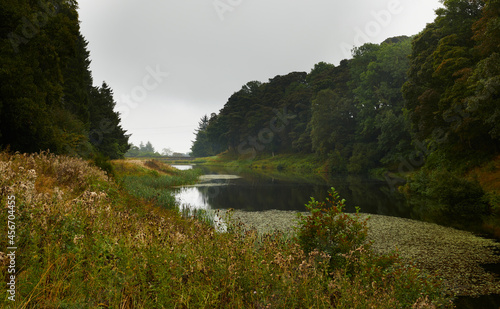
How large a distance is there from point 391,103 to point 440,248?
4046 cm

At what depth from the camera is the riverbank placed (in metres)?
6.93

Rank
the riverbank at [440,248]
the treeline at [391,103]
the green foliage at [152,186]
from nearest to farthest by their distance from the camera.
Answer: the riverbank at [440,248]
the green foliage at [152,186]
the treeline at [391,103]

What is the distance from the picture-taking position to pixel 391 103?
44812 millimetres

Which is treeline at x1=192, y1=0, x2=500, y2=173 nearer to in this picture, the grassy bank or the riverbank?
the riverbank

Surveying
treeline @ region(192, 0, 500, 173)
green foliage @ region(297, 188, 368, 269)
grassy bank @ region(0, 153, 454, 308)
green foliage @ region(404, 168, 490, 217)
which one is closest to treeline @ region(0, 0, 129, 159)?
grassy bank @ region(0, 153, 454, 308)

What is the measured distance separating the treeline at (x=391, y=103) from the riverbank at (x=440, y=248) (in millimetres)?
9801

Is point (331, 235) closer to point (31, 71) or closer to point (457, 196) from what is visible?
point (457, 196)

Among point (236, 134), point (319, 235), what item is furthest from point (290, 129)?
point (319, 235)

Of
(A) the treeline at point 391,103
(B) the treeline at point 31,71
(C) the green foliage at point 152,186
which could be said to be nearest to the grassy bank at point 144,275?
(B) the treeline at point 31,71

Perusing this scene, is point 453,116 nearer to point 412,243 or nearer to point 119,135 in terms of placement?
point 412,243

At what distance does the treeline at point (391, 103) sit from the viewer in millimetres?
18734

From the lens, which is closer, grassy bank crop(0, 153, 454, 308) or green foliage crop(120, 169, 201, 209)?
grassy bank crop(0, 153, 454, 308)

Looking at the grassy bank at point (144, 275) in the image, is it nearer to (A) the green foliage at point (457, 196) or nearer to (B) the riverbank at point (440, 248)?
(B) the riverbank at point (440, 248)

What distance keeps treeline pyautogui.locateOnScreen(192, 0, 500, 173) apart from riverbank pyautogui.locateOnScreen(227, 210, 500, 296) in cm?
980
